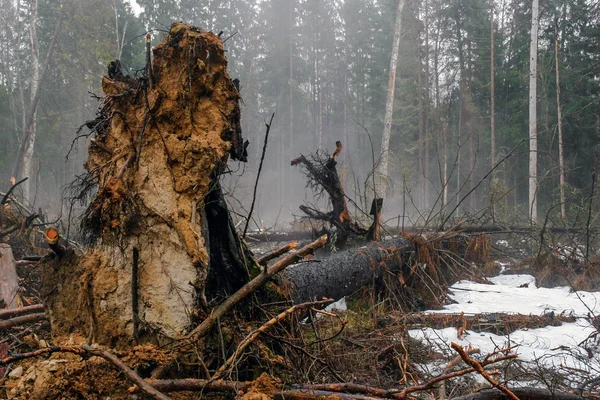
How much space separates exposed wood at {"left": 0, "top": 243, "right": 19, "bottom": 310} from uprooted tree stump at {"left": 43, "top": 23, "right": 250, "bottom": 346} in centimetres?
221

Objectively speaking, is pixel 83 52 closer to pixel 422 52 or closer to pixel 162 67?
pixel 422 52

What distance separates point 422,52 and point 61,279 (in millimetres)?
29894

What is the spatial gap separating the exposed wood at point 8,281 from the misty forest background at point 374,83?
827 centimetres

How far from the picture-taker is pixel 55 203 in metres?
20.5

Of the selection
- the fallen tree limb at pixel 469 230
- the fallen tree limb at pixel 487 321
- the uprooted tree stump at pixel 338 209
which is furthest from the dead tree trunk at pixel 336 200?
the fallen tree limb at pixel 487 321

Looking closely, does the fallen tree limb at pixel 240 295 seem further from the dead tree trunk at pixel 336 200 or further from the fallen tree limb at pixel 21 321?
the dead tree trunk at pixel 336 200

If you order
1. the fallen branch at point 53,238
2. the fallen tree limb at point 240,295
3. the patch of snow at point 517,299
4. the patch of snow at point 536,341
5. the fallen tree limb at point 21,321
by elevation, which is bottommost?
the patch of snow at point 517,299

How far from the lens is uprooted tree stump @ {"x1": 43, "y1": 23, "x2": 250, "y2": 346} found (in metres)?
2.68

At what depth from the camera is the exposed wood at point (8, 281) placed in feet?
14.8

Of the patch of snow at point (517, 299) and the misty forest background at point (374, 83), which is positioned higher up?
the misty forest background at point (374, 83)

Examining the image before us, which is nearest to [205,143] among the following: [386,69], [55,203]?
[55,203]

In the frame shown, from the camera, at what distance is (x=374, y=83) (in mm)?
38812

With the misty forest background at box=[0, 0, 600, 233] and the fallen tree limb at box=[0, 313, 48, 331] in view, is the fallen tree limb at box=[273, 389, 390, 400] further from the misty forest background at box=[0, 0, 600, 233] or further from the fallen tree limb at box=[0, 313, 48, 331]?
the misty forest background at box=[0, 0, 600, 233]

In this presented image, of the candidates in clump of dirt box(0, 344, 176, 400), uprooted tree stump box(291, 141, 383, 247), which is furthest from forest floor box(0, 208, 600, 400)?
uprooted tree stump box(291, 141, 383, 247)
